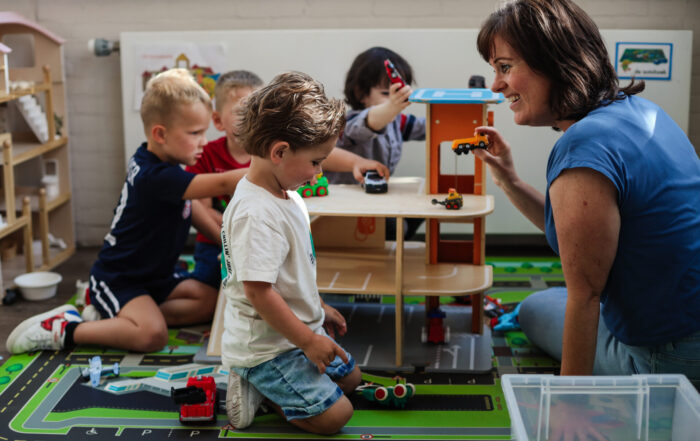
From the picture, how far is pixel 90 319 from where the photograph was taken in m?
2.34

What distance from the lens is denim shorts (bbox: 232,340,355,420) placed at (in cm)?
174

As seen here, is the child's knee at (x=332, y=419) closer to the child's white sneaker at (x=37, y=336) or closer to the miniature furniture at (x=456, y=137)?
the miniature furniture at (x=456, y=137)

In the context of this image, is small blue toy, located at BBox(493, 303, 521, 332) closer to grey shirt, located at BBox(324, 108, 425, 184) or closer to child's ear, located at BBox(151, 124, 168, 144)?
grey shirt, located at BBox(324, 108, 425, 184)

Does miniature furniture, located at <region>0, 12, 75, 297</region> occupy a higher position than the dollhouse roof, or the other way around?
the dollhouse roof

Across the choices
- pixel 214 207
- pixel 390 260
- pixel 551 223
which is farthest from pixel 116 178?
pixel 551 223

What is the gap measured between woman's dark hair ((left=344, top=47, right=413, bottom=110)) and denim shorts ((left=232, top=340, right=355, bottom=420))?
1.24m

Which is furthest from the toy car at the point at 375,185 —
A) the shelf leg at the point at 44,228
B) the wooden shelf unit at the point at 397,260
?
the shelf leg at the point at 44,228

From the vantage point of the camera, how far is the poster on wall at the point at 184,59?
3168 millimetres

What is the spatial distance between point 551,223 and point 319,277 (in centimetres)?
93

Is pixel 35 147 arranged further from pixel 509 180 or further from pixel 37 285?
pixel 509 180

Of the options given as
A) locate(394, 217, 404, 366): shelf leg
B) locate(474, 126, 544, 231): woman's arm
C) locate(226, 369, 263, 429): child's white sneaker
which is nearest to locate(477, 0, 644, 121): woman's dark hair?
locate(474, 126, 544, 231): woman's arm

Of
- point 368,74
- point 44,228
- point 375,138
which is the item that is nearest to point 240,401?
point 375,138

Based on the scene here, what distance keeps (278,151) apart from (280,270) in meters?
0.27

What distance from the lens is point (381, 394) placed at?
6.18ft
